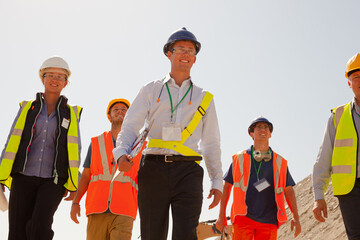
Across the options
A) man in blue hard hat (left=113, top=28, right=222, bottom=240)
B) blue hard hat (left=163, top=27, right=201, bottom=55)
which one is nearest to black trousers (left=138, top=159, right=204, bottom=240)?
man in blue hard hat (left=113, top=28, right=222, bottom=240)

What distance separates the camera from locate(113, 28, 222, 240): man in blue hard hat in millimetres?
4863

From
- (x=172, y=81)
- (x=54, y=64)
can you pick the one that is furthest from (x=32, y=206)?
(x=172, y=81)

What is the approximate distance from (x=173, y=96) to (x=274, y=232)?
12.4ft

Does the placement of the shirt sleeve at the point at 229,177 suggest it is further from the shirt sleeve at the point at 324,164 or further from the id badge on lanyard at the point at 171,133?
the id badge on lanyard at the point at 171,133

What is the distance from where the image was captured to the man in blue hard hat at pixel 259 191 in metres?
8.02

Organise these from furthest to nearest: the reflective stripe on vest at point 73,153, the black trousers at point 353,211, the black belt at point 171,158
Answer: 1. the reflective stripe on vest at point 73,153
2. the black trousers at point 353,211
3. the black belt at point 171,158

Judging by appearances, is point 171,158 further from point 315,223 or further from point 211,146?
point 315,223

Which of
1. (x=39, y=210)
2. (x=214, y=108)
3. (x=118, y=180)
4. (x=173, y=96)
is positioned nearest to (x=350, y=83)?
(x=214, y=108)

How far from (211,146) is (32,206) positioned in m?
2.34

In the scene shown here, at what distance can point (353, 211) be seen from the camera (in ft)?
17.4

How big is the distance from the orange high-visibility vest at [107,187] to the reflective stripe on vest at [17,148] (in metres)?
1.02

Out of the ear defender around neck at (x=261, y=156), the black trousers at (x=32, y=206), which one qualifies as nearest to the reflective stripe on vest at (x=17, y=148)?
the black trousers at (x=32, y=206)

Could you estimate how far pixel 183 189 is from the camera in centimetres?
484

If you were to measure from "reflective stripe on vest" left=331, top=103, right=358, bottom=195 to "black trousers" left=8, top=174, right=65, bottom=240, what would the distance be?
10.7ft
